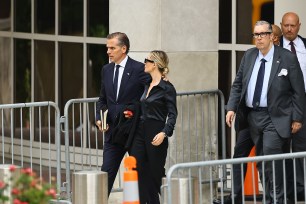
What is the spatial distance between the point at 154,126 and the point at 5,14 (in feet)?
24.7

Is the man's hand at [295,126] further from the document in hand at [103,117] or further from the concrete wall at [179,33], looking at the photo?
the concrete wall at [179,33]

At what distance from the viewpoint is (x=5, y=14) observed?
20516mm

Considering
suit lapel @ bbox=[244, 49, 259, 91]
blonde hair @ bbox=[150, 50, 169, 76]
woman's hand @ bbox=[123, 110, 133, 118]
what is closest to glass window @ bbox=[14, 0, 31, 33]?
woman's hand @ bbox=[123, 110, 133, 118]

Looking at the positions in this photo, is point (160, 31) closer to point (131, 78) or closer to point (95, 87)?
point (131, 78)

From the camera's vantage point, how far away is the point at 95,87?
18469 millimetres

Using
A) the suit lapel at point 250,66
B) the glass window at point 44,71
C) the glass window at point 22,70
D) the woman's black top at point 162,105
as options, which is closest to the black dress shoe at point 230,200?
the woman's black top at point 162,105

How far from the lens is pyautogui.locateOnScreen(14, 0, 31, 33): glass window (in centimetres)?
1992

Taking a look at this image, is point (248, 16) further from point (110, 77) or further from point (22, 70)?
point (22, 70)

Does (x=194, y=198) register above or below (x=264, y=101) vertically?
below

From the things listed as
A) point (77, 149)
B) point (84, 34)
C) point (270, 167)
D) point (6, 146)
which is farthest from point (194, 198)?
point (6, 146)

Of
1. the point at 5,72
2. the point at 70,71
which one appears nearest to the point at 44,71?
the point at 70,71

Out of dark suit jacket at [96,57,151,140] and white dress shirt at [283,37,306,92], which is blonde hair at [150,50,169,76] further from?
white dress shirt at [283,37,306,92]

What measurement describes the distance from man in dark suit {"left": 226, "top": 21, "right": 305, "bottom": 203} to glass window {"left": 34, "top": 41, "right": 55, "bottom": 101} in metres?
6.25

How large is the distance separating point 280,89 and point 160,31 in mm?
2432
